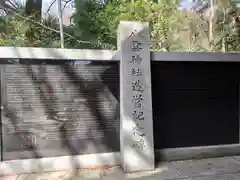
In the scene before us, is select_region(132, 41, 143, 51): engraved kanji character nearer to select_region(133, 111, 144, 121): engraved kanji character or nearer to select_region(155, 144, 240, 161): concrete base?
select_region(133, 111, 144, 121): engraved kanji character

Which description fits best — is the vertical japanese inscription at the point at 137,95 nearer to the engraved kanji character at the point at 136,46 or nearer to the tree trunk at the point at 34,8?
the engraved kanji character at the point at 136,46

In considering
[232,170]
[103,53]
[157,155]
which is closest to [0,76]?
Answer: [103,53]

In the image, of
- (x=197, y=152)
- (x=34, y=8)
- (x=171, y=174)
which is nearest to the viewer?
(x=171, y=174)

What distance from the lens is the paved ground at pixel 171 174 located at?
3.52 metres

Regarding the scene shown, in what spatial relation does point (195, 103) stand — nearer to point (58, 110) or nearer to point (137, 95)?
point (137, 95)

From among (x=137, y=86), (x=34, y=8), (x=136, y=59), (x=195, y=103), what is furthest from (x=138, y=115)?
(x=34, y=8)

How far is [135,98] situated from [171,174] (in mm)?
1210

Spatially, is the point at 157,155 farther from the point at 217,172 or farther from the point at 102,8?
the point at 102,8

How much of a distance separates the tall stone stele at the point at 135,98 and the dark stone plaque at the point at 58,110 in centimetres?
31

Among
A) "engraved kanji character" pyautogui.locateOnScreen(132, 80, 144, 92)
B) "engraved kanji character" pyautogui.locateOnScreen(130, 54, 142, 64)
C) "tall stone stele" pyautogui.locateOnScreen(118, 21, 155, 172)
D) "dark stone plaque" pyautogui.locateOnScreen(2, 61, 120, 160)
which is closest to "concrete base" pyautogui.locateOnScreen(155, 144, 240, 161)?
"tall stone stele" pyautogui.locateOnScreen(118, 21, 155, 172)

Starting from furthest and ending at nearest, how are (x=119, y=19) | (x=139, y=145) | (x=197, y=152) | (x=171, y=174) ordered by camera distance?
(x=119, y=19) < (x=197, y=152) < (x=139, y=145) < (x=171, y=174)

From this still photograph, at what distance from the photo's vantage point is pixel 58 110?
3.82m

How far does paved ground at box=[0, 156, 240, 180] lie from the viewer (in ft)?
11.5

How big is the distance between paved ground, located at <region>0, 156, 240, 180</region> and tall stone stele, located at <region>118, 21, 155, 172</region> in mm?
173
